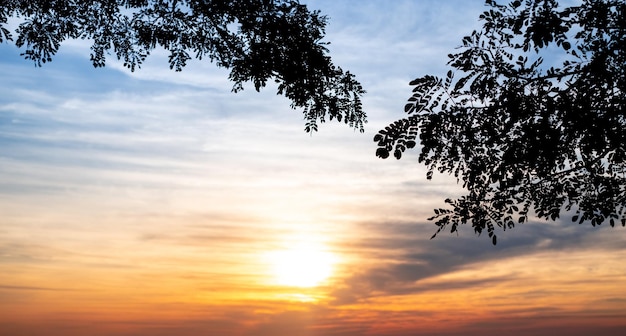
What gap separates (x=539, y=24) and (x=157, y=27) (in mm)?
10337

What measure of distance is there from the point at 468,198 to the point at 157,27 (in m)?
9.59

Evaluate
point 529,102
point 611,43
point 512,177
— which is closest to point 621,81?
point 611,43

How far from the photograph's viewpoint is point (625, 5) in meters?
11.2

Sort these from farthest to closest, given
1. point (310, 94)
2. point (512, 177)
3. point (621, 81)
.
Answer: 1. point (310, 94)
2. point (512, 177)
3. point (621, 81)

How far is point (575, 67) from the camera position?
37.8 ft

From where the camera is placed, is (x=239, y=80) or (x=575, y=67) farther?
(x=239, y=80)

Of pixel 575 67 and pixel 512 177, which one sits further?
pixel 512 177

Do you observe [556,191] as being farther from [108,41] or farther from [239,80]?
[108,41]

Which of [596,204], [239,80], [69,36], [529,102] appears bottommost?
[596,204]

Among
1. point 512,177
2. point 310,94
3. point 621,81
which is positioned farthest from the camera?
point 310,94

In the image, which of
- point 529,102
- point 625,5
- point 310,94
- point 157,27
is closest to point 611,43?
point 625,5

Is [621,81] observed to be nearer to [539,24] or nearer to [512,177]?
[539,24]

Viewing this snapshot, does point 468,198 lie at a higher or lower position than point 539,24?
lower

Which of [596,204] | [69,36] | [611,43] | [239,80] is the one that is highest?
[69,36]
